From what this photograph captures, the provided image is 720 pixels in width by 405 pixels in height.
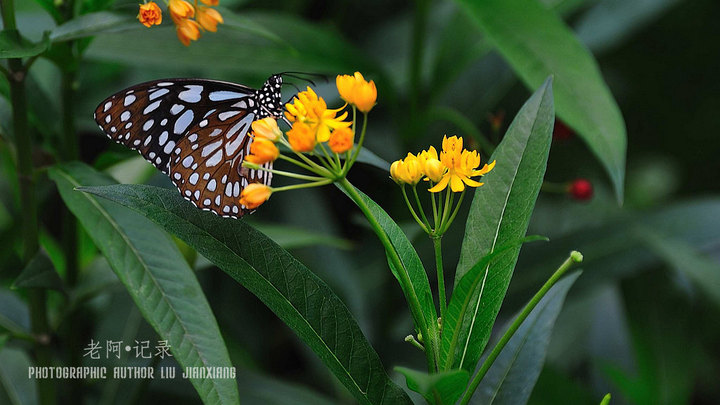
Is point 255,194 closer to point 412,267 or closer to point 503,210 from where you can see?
point 412,267

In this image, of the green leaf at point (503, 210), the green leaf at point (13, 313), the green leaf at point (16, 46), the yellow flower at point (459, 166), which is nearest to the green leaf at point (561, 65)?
the green leaf at point (503, 210)

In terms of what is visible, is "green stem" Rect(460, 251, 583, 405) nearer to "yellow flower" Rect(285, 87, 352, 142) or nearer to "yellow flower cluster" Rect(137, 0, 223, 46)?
"yellow flower" Rect(285, 87, 352, 142)

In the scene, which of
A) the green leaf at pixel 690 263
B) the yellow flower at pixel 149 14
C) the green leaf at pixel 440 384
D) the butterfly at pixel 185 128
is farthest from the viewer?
the green leaf at pixel 690 263

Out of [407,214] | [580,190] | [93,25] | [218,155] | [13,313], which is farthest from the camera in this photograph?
[407,214]

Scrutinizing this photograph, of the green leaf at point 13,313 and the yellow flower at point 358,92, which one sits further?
the green leaf at point 13,313

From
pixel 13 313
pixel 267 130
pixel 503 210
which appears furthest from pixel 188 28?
pixel 13 313

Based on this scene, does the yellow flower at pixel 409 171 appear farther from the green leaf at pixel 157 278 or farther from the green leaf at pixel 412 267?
the green leaf at pixel 157 278
